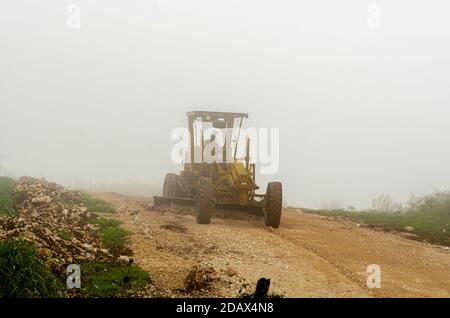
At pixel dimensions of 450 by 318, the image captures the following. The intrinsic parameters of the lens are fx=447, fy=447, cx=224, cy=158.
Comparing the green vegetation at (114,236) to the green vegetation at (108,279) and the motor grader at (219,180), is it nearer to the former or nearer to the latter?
the green vegetation at (108,279)

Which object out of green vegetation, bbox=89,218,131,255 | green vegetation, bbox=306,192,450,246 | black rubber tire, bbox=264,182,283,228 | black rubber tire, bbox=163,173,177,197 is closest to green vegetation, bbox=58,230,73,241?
green vegetation, bbox=89,218,131,255

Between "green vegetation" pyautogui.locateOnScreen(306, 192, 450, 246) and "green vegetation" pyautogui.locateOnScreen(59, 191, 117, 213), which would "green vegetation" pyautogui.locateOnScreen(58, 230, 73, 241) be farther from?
"green vegetation" pyautogui.locateOnScreen(306, 192, 450, 246)

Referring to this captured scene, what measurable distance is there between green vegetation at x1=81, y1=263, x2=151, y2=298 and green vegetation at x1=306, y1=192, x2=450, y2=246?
8.99m

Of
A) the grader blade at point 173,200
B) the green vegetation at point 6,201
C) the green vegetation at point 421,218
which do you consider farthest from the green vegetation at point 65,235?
the green vegetation at point 421,218

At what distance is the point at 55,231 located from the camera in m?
8.44

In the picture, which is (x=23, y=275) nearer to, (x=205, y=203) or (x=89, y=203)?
(x=205, y=203)

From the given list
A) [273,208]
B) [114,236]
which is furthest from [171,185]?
[114,236]

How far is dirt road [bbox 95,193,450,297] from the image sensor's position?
22.0 feet

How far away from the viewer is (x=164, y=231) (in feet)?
35.7

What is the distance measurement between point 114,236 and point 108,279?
3184mm

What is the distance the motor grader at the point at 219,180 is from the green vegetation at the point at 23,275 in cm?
655

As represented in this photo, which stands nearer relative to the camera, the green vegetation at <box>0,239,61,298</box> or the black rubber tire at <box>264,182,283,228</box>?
the green vegetation at <box>0,239,61,298</box>

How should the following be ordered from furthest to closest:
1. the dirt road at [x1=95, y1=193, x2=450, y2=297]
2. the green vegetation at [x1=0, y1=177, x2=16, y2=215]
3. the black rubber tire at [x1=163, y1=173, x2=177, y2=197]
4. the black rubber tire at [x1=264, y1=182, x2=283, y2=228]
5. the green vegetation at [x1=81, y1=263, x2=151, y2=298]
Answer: the black rubber tire at [x1=163, y1=173, x2=177, y2=197] < the black rubber tire at [x1=264, y1=182, x2=283, y2=228] < the green vegetation at [x1=0, y1=177, x2=16, y2=215] < the dirt road at [x1=95, y1=193, x2=450, y2=297] < the green vegetation at [x1=81, y1=263, x2=151, y2=298]
